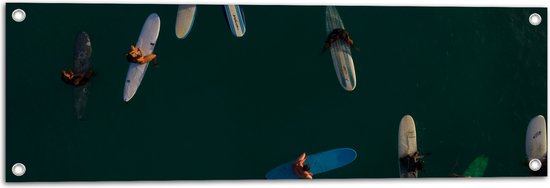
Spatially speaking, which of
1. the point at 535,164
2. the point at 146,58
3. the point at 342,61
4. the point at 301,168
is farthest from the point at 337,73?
the point at 535,164

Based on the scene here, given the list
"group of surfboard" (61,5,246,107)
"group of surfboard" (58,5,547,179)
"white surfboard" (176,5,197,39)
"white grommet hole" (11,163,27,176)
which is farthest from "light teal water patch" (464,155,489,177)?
"white grommet hole" (11,163,27,176)

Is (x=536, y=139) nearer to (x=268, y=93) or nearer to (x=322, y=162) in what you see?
(x=322, y=162)

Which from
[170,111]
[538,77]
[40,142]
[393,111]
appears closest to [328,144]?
[393,111]

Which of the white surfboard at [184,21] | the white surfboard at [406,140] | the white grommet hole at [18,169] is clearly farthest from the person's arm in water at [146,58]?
the white surfboard at [406,140]

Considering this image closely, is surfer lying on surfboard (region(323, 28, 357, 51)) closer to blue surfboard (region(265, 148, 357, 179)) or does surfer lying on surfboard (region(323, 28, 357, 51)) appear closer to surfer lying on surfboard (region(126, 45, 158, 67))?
blue surfboard (region(265, 148, 357, 179))

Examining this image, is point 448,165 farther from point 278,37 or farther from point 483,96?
point 278,37

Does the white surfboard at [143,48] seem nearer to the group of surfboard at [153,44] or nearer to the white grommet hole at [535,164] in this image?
the group of surfboard at [153,44]
